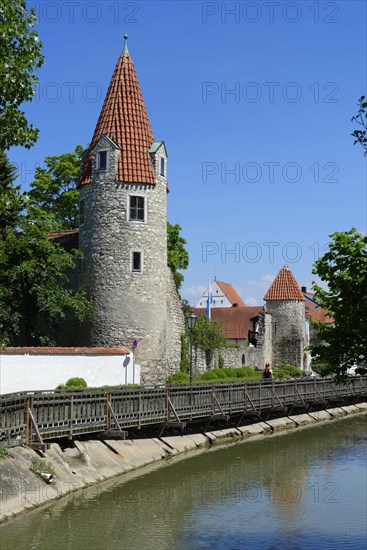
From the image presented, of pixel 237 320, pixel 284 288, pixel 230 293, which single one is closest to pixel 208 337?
pixel 284 288

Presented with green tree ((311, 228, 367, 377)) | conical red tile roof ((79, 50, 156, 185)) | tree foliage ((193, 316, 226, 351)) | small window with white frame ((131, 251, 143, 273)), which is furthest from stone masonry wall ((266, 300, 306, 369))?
green tree ((311, 228, 367, 377))

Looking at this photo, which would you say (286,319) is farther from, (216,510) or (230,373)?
(216,510)

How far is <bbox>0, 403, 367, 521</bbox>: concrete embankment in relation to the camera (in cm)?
1753

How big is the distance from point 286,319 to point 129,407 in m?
45.4

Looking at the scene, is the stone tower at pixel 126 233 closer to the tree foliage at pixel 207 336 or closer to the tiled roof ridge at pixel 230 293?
the tree foliage at pixel 207 336

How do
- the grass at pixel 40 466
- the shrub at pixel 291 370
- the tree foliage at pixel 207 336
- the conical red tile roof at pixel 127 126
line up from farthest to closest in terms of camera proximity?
the shrub at pixel 291 370
the tree foliage at pixel 207 336
the conical red tile roof at pixel 127 126
the grass at pixel 40 466

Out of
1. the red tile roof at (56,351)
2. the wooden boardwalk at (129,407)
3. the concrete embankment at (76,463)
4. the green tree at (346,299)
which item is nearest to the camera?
the green tree at (346,299)

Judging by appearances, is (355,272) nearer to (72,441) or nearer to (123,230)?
(72,441)

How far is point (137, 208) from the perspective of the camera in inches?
1534

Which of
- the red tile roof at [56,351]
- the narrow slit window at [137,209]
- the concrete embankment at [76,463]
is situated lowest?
the concrete embankment at [76,463]

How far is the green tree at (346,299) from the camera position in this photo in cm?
1327

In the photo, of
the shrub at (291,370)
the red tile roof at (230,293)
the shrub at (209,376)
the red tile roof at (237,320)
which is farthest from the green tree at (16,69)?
the red tile roof at (230,293)

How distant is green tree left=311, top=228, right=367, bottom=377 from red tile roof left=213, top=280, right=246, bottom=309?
95.7m

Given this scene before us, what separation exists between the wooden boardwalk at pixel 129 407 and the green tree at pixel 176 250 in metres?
Answer: 14.1
